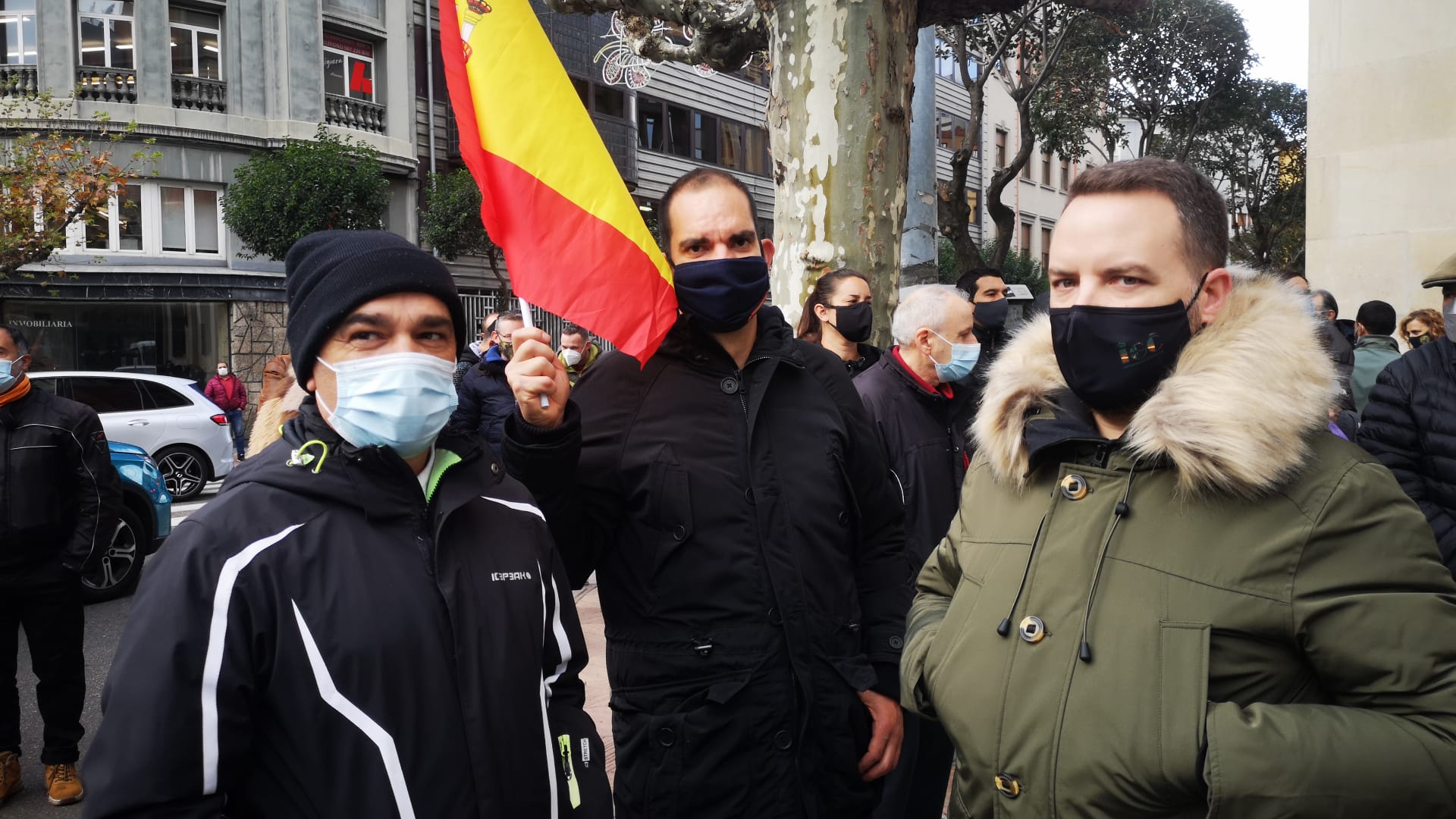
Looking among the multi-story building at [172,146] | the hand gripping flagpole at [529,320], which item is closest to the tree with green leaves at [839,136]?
the hand gripping flagpole at [529,320]

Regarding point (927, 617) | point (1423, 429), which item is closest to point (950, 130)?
point (1423, 429)

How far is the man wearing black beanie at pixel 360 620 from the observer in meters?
1.69

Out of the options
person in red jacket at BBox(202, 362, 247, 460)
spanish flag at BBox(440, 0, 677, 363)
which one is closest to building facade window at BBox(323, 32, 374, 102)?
person in red jacket at BBox(202, 362, 247, 460)

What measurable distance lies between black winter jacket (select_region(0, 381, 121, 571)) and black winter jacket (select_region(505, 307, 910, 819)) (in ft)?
11.0

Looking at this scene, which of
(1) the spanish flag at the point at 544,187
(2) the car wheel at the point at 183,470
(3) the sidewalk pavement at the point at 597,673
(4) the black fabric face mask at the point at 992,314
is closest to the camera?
(1) the spanish flag at the point at 544,187

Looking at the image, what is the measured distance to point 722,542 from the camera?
2.51 meters

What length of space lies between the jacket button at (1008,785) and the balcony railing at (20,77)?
24.0 metres

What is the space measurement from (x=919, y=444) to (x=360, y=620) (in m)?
2.74

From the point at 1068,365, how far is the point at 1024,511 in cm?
28

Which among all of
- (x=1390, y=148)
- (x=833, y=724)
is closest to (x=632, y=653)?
(x=833, y=724)

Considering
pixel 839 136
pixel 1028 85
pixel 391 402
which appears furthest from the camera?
pixel 1028 85

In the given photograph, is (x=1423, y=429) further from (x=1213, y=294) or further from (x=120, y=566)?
(x=120, y=566)

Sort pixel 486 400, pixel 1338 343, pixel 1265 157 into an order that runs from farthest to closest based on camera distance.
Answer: pixel 1265 157 → pixel 486 400 → pixel 1338 343

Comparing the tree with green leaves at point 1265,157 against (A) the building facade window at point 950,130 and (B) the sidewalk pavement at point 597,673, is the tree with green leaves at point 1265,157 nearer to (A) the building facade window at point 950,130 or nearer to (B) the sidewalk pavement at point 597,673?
(A) the building facade window at point 950,130
